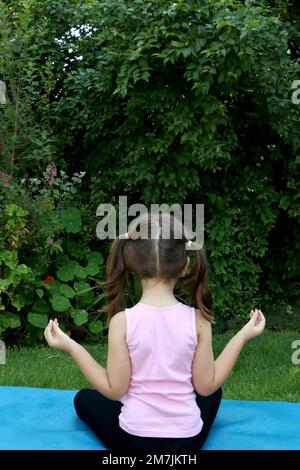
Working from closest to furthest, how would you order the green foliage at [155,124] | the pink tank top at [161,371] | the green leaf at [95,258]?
the pink tank top at [161,371] < the green foliage at [155,124] < the green leaf at [95,258]

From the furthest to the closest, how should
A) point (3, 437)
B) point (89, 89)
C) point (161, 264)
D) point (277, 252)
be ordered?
1. point (277, 252)
2. point (89, 89)
3. point (3, 437)
4. point (161, 264)

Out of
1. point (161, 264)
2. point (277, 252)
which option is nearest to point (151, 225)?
point (161, 264)

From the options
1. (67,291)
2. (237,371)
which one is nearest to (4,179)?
(67,291)

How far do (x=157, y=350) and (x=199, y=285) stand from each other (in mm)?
364

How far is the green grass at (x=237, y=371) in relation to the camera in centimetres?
404

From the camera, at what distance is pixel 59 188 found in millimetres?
5922

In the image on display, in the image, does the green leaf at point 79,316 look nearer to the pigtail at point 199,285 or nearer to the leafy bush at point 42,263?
the leafy bush at point 42,263

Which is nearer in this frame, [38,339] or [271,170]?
[38,339]

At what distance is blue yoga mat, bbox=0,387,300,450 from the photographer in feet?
9.39

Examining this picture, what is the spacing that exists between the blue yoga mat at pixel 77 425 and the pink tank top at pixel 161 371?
35 cm

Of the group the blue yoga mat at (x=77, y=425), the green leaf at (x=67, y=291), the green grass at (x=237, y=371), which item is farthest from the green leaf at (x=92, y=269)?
the blue yoga mat at (x=77, y=425)

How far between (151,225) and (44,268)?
9.66 ft

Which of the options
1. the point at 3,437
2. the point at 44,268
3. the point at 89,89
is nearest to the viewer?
the point at 3,437
